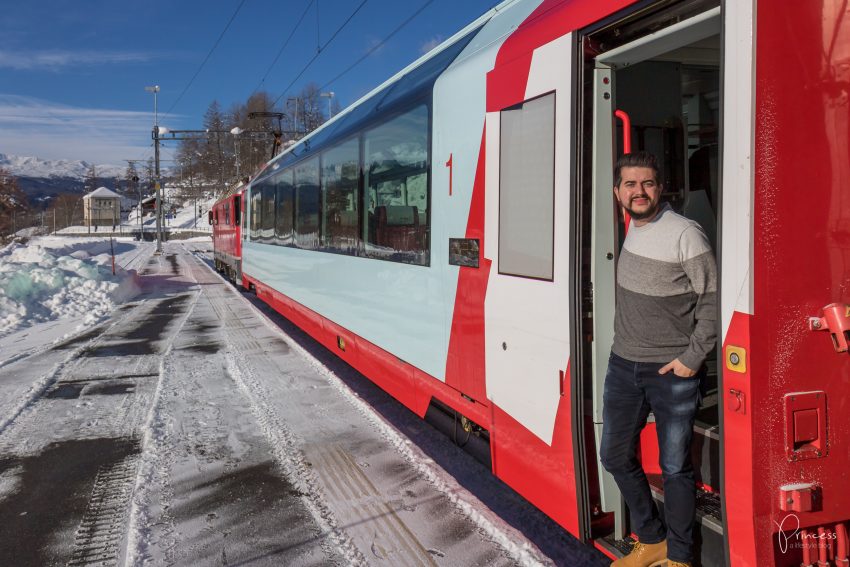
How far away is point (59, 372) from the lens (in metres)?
7.68

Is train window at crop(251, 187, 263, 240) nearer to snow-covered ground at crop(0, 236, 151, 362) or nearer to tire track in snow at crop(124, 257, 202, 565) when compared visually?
snow-covered ground at crop(0, 236, 151, 362)

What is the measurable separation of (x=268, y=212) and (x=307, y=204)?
137 inches

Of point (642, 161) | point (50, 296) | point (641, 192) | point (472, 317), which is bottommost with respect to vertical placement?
point (50, 296)

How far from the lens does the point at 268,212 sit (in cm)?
1145

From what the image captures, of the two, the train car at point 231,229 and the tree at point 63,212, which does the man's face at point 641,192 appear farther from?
the tree at point 63,212

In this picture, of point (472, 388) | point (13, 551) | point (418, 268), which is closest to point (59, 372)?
point (13, 551)

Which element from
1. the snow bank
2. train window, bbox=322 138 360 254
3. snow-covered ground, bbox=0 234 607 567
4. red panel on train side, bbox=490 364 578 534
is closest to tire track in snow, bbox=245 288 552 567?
snow-covered ground, bbox=0 234 607 567

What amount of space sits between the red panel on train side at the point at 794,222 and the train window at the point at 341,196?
170 inches

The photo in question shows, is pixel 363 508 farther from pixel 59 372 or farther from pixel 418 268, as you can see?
pixel 59 372

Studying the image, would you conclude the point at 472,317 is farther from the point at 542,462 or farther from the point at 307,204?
the point at 307,204

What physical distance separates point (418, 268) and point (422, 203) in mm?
463

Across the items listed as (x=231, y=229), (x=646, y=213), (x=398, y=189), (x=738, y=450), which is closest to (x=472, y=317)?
(x=646, y=213)

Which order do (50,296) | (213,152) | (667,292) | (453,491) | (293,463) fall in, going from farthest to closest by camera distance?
(213,152) → (50,296) → (293,463) → (453,491) → (667,292)

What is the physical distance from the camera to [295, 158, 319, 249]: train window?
25.3ft
